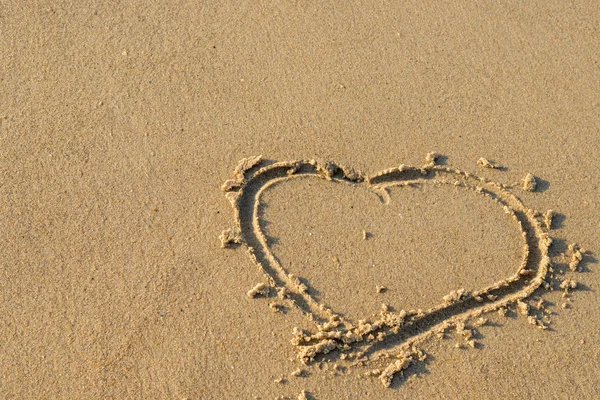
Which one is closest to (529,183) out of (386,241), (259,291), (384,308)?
(386,241)

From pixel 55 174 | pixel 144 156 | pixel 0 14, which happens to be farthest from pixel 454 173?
pixel 0 14

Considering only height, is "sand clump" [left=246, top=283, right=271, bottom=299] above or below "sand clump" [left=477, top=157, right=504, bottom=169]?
below

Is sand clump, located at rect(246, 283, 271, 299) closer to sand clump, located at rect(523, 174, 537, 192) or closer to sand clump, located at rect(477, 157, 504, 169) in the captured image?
sand clump, located at rect(477, 157, 504, 169)

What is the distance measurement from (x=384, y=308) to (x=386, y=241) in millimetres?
278

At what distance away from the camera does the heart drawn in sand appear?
6.70 feet

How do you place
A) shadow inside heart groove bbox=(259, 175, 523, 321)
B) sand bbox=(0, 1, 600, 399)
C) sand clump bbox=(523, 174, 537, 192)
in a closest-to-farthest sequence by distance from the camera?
1. sand bbox=(0, 1, 600, 399)
2. shadow inside heart groove bbox=(259, 175, 523, 321)
3. sand clump bbox=(523, 174, 537, 192)

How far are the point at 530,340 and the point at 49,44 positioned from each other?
2.40 meters

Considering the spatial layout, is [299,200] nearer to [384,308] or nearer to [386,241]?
[386,241]

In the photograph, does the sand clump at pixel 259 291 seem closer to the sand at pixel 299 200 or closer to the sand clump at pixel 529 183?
the sand at pixel 299 200

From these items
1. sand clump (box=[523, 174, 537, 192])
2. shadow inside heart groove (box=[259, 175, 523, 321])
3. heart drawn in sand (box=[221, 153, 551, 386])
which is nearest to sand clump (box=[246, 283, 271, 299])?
heart drawn in sand (box=[221, 153, 551, 386])

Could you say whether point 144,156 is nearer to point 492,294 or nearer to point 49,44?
point 49,44

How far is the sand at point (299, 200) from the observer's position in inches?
79.1

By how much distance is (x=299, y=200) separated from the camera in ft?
7.44

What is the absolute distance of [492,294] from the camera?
2143mm
